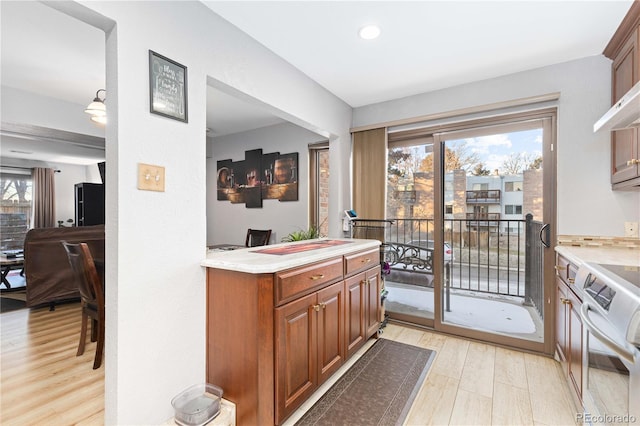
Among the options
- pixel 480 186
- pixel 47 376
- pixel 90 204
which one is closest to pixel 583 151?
pixel 480 186

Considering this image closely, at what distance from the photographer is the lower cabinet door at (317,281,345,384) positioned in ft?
6.11

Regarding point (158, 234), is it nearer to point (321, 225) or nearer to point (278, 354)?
point (278, 354)

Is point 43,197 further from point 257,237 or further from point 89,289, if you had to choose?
point 89,289

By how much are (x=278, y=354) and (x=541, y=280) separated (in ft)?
8.27

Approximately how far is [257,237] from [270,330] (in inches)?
114

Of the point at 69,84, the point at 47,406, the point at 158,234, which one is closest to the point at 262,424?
the point at 158,234

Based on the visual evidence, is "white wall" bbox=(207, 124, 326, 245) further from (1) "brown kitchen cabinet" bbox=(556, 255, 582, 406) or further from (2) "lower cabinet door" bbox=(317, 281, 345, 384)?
(1) "brown kitchen cabinet" bbox=(556, 255, 582, 406)

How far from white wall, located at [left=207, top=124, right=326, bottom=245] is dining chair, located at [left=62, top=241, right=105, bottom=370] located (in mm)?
2255

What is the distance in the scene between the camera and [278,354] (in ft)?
4.93

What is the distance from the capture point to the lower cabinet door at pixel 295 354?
1.52m

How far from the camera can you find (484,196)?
279cm

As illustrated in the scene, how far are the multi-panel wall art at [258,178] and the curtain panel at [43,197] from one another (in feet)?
18.5

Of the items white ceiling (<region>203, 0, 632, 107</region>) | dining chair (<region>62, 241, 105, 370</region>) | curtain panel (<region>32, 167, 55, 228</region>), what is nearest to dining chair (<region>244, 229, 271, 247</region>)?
dining chair (<region>62, 241, 105, 370</region>)

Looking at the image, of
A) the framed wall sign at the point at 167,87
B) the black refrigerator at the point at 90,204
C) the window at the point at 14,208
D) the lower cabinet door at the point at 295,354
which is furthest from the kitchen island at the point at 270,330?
the window at the point at 14,208
